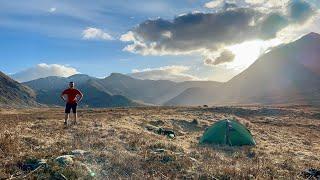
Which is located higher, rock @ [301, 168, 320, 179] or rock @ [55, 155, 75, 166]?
rock @ [55, 155, 75, 166]

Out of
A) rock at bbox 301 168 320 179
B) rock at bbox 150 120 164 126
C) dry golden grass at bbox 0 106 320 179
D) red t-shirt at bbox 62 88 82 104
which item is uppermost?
red t-shirt at bbox 62 88 82 104

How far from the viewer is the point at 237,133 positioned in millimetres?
24984

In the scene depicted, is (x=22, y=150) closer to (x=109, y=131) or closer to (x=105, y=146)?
(x=105, y=146)

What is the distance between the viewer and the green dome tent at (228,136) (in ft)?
80.8

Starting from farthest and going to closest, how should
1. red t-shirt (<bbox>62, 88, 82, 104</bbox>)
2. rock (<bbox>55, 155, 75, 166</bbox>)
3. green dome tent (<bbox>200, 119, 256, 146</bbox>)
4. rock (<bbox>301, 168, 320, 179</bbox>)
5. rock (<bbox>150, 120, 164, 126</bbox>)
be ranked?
rock (<bbox>150, 120, 164, 126</bbox>), red t-shirt (<bbox>62, 88, 82, 104</bbox>), green dome tent (<bbox>200, 119, 256, 146</bbox>), rock (<bbox>301, 168, 320, 179</bbox>), rock (<bbox>55, 155, 75, 166</bbox>)

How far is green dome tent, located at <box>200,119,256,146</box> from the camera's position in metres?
24.6

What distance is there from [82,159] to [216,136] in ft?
37.5

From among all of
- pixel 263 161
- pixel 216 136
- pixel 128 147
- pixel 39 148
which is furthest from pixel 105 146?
pixel 216 136

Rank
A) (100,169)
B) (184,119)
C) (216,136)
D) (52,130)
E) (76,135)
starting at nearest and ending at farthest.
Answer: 1. (100,169)
2. (76,135)
3. (52,130)
4. (216,136)
5. (184,119)

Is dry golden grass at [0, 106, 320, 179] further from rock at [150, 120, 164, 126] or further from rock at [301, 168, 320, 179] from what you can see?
rock at [150, 120, 164, 126]

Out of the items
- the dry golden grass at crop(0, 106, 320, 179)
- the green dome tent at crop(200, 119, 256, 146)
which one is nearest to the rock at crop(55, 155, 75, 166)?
the dry golden grass at crop(0, 106, 320, 179)

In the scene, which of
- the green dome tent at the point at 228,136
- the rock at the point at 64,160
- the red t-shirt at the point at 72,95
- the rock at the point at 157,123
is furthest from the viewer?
the rock at the point at 157,123

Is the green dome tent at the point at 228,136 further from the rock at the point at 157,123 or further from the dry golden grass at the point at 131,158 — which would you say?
the rock at the point at 157,123

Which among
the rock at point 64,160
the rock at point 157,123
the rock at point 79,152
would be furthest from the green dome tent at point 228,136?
the rock at point 64,160
